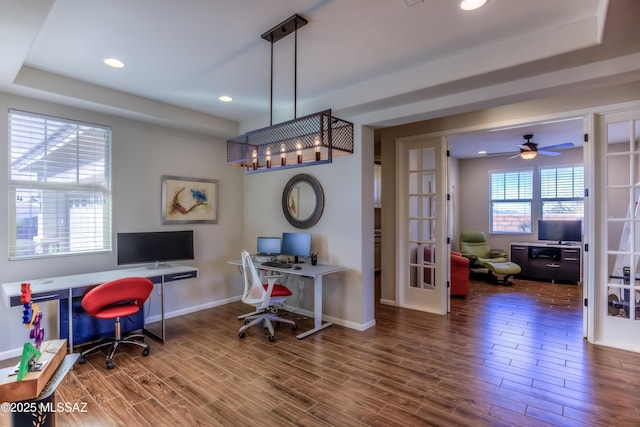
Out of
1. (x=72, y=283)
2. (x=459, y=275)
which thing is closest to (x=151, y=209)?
(x=72, y=283)

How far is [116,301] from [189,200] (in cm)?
184

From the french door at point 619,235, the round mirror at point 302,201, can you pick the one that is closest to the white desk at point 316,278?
the round mirror at point 302,201

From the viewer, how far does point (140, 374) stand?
2.80 metres

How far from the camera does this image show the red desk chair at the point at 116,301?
9.55 ft

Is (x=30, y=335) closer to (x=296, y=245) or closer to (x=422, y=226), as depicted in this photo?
(x=296, y=245)

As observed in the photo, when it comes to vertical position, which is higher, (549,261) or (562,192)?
(562,192)

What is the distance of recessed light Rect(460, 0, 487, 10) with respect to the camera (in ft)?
6.74

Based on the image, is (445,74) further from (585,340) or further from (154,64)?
(585,340)

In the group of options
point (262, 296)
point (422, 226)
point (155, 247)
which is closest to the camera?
point (262, 296)

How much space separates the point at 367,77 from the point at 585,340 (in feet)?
12.0

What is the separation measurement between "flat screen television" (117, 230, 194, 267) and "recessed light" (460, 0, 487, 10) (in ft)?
12.3

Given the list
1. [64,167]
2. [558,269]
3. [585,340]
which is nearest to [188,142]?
[64,167]

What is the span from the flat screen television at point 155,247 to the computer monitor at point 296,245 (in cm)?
121

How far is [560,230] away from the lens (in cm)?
651
